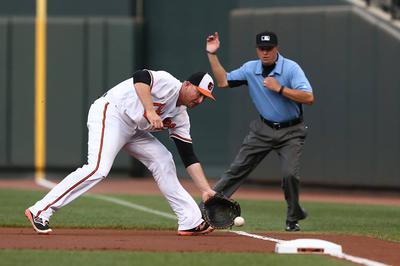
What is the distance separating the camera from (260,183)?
1944cm

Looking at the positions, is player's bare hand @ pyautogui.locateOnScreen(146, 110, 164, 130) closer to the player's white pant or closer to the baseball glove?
the player's white pant

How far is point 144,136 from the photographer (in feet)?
31.1

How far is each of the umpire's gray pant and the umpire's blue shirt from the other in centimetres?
15

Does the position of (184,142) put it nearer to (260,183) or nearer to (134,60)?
(260,183)

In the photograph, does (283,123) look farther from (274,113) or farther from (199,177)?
(199,177)

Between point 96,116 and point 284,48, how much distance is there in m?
9.77

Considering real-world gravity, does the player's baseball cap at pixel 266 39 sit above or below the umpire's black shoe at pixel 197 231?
above

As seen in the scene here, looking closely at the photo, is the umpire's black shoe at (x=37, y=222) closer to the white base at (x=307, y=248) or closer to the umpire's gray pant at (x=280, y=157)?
the white base at (x=307, y=248)

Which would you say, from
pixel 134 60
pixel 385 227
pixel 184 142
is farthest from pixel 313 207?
pixel 134 60

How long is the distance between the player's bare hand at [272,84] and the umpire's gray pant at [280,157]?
1.73 feet

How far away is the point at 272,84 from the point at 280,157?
832 mm

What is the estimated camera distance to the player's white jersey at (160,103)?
9008 millimetres

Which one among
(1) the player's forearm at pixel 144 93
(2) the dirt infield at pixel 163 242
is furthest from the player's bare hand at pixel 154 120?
(2) the dirt infield at pixel 163 242

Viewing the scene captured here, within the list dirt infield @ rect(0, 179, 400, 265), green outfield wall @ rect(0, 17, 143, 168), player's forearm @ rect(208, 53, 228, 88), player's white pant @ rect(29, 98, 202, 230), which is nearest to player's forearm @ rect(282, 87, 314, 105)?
player's forearm @ rect(208, 53, 228, 88)
